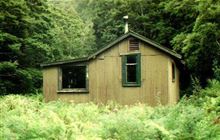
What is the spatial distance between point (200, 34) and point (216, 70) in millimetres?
2412

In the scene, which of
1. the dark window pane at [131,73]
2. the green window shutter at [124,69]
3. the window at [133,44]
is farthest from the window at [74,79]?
the window at [133,44]

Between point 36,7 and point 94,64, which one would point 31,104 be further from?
point 36,7

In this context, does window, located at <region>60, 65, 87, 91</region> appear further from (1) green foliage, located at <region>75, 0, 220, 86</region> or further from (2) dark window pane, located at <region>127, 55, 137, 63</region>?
(1) green foliage, located at <region>75, 0, 220, 86</region>

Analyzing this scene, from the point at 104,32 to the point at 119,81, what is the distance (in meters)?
20.4

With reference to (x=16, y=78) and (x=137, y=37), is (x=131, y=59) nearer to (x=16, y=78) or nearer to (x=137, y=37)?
(x=137, y=37)

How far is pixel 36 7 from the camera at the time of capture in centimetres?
3666

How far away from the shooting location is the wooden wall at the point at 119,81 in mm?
22281

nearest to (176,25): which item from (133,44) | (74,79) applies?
(74,79)

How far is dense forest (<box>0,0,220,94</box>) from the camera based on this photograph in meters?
26.9

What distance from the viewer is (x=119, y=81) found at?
75.2 feet

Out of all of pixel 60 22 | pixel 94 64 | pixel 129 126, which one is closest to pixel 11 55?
pixel 60 22

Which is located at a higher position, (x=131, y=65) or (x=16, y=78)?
(x=131, y=65)

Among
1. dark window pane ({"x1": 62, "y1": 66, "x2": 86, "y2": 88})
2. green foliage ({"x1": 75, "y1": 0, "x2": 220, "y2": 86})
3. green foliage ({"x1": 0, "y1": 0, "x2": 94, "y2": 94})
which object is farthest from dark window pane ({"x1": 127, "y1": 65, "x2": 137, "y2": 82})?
green foliage ({"x1": 0, "y1": 0, "x2": 94, "y2": 94})

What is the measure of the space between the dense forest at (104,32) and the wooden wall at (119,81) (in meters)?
4.87
